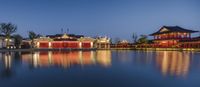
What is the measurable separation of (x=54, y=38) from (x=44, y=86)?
80512 mm

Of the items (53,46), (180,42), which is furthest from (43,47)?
(180,42)

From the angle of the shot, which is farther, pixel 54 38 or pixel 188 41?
pixel 54 38

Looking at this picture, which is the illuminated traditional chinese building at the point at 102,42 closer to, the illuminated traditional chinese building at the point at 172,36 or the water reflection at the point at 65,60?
the illuminated traditional chinese building at the point at 172,36

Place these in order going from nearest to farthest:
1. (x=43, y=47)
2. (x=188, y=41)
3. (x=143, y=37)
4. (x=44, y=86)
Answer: (x=44, y=86)
(x=188, y=41)
(x=43, y=47)
(x=143, y=37)

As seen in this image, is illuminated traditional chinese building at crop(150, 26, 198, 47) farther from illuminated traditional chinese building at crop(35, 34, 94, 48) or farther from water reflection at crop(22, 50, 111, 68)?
water reflection at crop(22, 50, 111, 68)

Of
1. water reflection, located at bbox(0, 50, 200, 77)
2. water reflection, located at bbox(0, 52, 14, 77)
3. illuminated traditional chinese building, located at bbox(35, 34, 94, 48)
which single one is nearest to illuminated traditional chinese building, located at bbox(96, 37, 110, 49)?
illuminated traditional chinese building, located at bbox(35, 34, 94, 48)

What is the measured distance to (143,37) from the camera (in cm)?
10025

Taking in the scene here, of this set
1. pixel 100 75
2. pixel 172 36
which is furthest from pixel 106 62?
pixel 172 36

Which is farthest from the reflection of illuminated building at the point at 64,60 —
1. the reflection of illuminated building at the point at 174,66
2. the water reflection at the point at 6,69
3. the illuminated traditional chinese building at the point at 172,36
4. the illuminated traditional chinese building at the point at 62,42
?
the illuminated traditional chinese building at the point at 62,42

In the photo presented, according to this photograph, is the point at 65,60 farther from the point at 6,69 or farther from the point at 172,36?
the point at 172,36

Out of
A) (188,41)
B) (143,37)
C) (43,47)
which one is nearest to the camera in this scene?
(188,41)

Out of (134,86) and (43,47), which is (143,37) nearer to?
(43,47)

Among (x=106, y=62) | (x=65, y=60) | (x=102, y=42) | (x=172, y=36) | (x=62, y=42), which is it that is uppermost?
(x=172, y=36)

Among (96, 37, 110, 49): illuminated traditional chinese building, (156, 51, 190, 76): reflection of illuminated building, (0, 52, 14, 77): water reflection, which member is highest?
(96, 37, 110, 49): illuminated traditional chinese building
